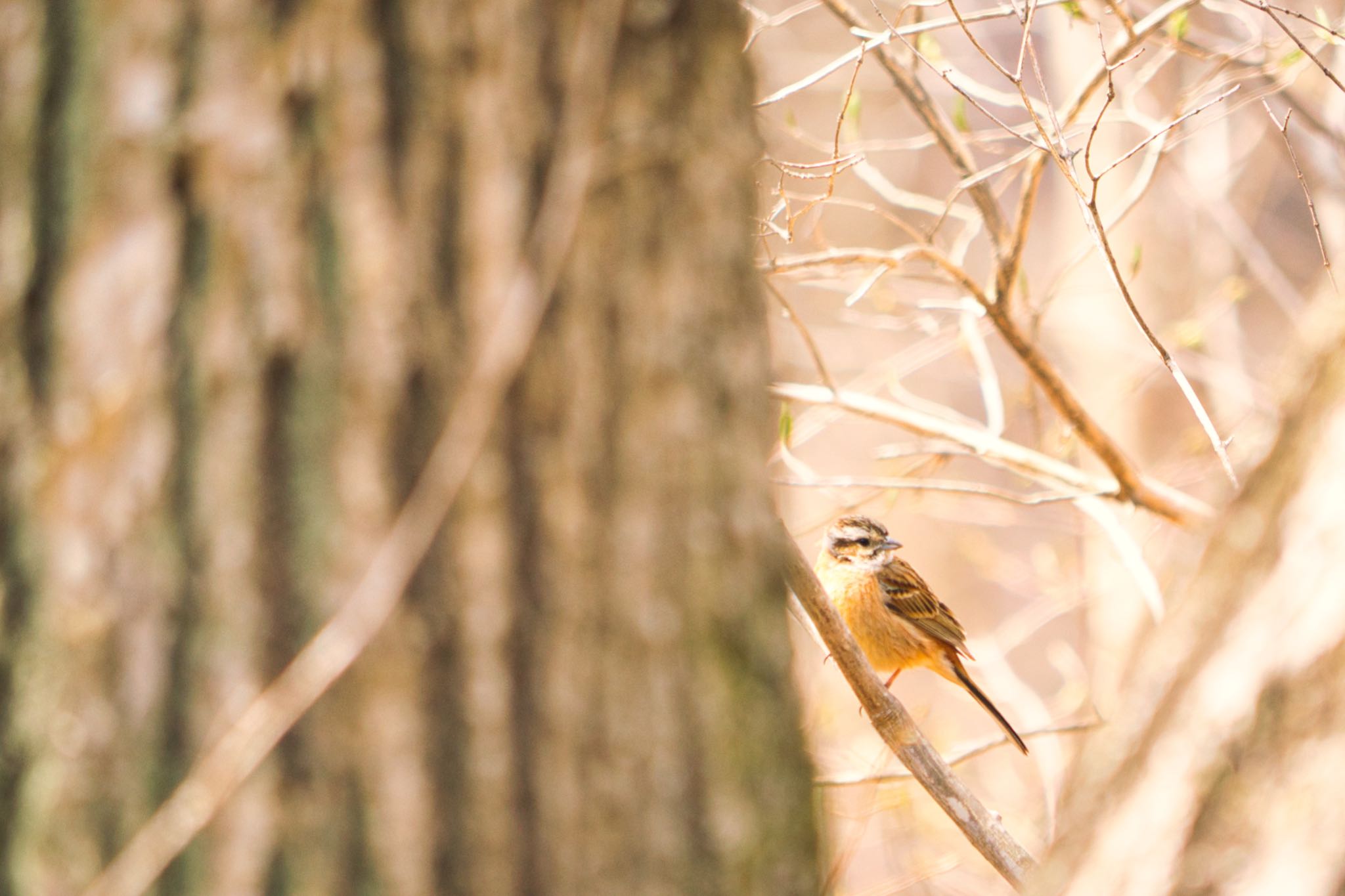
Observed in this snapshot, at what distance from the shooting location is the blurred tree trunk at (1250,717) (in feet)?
3.89

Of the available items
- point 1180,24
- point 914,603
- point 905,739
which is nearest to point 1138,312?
point 905,739

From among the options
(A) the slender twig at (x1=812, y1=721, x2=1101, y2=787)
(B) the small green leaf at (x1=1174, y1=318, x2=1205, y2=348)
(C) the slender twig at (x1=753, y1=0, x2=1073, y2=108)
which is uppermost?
(C) the slender twig at (x1=753, y1=0, x2=1073, y2=108)

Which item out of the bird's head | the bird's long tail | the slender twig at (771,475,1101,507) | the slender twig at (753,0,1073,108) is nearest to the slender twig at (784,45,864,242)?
the slender twig at (753,0,1073,108)

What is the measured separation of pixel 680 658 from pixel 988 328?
3720mm

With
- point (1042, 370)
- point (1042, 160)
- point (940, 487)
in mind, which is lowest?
point (940, 487)

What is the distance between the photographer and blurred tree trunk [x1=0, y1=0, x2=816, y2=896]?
3.93ft

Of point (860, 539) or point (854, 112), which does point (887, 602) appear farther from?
point (854, 112)

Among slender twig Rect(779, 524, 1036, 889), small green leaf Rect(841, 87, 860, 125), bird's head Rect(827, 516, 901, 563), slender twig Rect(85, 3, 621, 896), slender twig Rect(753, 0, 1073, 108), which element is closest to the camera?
slender twig Rect(85, 3, 621, 896)

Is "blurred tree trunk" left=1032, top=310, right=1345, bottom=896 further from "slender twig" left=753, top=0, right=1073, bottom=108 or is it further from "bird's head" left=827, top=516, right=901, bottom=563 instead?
"bird's head" left=827, top=516, right=901, bottom=563

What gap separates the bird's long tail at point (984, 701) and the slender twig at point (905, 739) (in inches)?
46.4

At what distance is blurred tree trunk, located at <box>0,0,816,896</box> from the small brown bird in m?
3.74

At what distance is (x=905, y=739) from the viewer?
2.63 m

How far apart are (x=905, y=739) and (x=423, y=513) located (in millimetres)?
1711

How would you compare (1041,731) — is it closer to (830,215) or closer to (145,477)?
(145,477)
